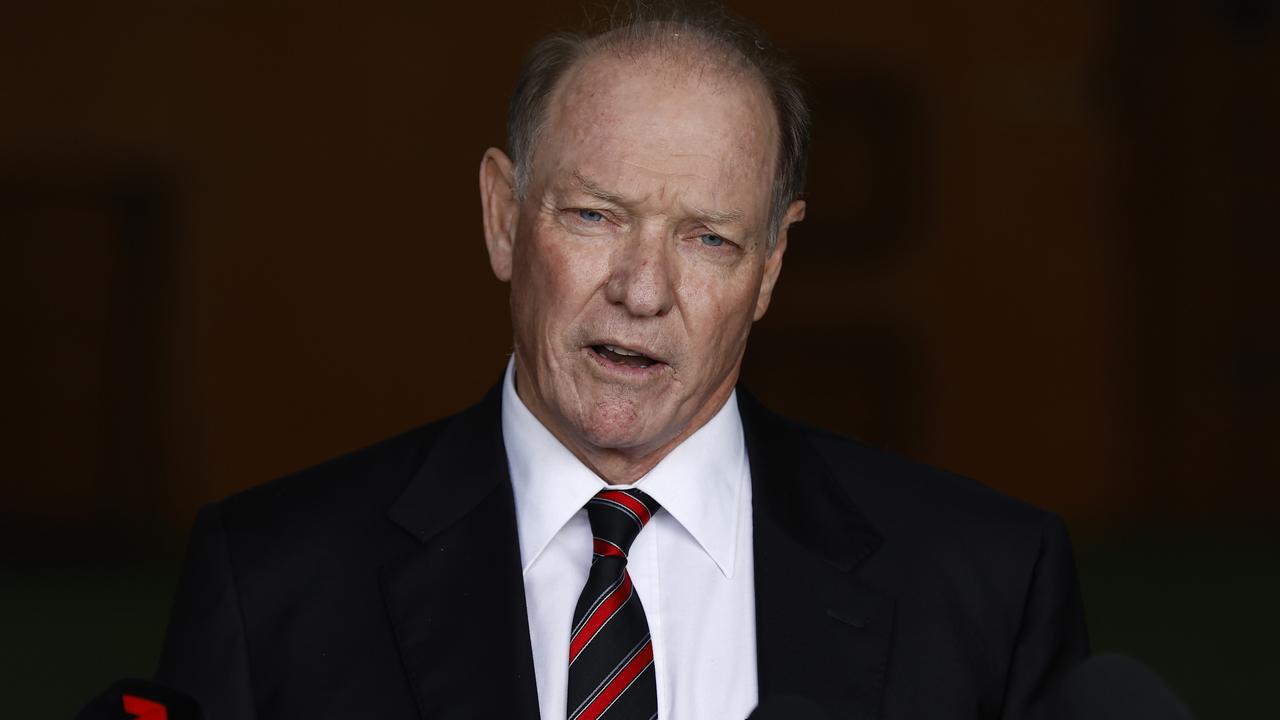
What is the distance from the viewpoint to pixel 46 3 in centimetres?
478

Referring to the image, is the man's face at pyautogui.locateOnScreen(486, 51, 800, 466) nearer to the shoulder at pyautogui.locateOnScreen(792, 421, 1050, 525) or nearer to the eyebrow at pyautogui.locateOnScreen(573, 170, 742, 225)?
the eyebrow at pyautogui.locateOnScreen(573, 170, 742, 225)

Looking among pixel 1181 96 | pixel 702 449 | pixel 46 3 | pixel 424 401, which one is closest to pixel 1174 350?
pixel 1181 96

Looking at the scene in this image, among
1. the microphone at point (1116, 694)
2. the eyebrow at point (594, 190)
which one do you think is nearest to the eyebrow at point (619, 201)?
the eyebrow at point (594, 190)

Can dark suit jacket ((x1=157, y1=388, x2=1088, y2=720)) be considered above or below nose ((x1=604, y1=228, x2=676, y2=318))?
below

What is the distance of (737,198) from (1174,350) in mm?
3855

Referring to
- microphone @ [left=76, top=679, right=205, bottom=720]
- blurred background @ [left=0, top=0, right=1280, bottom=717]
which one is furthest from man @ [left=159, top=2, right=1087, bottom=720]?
blurred background @ [left=0, top=0, right=1280, bottom=717]

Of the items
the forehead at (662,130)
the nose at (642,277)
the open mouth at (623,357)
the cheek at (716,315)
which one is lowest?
the open mouth at (623,357)

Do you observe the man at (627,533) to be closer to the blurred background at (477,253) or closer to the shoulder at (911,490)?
the shoulder at (911,490)

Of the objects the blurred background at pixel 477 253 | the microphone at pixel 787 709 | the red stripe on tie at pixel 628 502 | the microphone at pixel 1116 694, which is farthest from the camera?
the blurred background at pixel 477 253

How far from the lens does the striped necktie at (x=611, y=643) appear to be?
1.47m

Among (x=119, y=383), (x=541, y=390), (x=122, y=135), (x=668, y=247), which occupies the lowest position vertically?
(x=119, y=383)

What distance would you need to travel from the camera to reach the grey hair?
62.3 inches

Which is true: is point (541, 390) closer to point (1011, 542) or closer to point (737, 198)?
point (737, 198)

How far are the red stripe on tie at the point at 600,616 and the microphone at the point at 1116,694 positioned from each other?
46cm
